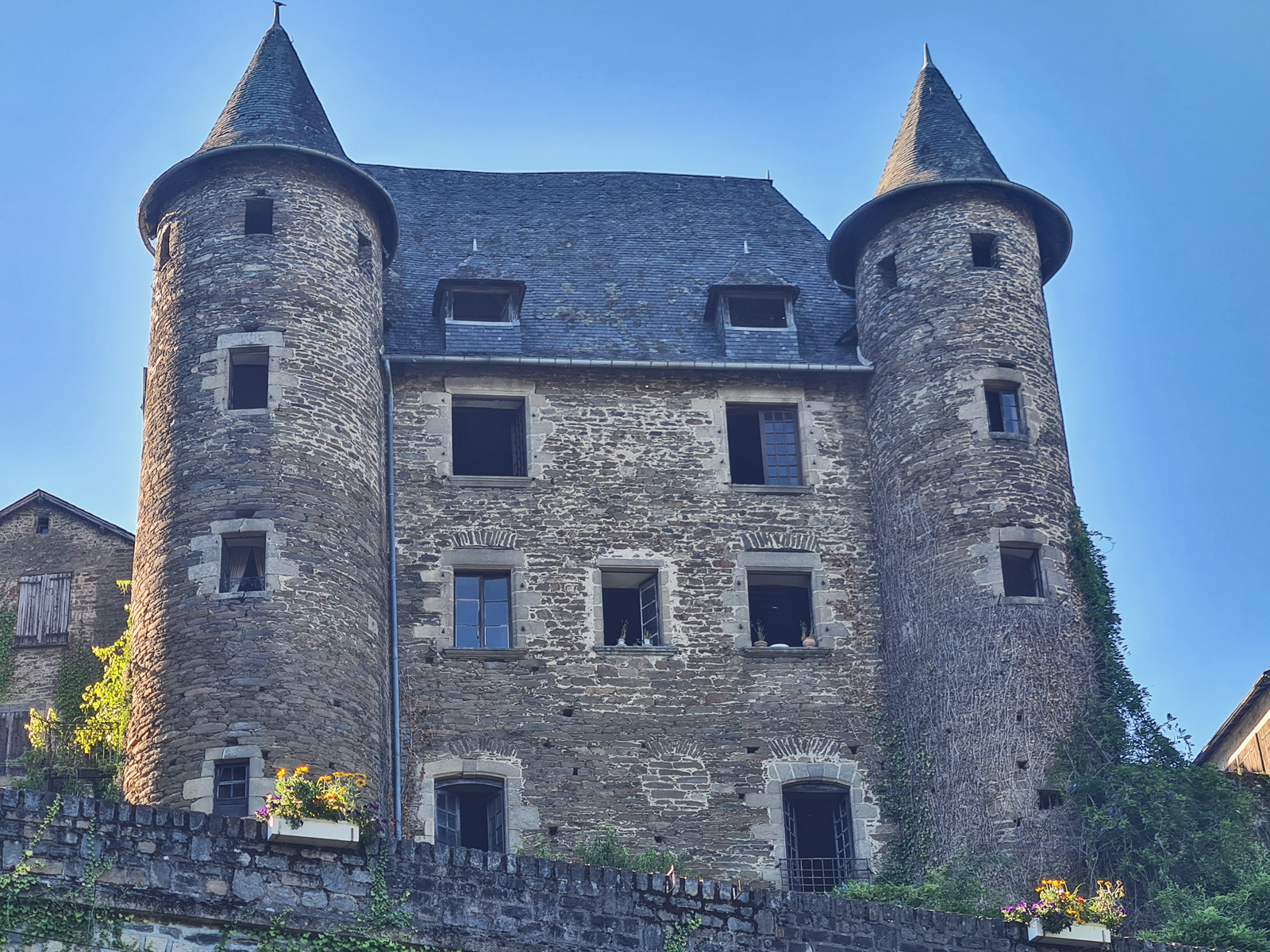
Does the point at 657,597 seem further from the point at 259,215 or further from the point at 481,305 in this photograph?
the point at 259,215

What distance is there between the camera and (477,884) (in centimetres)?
1559

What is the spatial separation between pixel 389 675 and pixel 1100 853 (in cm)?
839

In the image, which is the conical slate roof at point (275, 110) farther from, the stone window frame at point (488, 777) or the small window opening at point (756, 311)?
the stone window frame at point (488, 777)

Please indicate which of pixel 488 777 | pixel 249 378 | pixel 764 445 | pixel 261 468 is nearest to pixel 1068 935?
pixel 488 777

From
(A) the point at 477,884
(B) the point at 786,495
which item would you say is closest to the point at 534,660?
(B) the point at 786,495

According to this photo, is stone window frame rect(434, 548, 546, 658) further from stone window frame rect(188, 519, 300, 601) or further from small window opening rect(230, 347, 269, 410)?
small window opening rect(230, 347, 269, 410)

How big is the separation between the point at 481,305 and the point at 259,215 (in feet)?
10.9

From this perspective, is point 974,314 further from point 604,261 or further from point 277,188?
point 277,188

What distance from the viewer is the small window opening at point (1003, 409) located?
25594mm

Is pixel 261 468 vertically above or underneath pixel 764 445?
underneath

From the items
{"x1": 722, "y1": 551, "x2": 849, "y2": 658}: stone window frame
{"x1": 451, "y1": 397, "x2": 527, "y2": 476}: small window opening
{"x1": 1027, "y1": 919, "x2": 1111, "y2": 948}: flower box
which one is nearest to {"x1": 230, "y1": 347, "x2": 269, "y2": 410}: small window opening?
{"x1": 451, "y1": 397, "x2": 527, "y2": 476}: small window opening

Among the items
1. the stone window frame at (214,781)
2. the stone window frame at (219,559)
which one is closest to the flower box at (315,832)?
the stone window frame at (214,781)

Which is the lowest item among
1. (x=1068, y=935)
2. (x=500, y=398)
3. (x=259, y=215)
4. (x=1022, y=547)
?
(x=1068, y=935)

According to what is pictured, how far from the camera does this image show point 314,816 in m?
15.1
